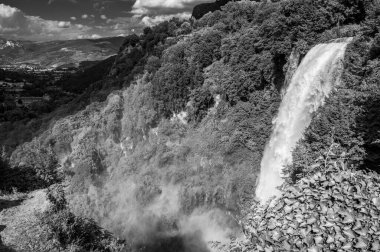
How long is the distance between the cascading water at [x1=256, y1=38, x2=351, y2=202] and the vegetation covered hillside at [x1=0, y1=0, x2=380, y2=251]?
0.78m

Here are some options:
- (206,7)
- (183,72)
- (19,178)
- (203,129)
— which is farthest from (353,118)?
(206,7)

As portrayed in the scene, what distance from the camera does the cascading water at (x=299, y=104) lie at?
1496 centimetres

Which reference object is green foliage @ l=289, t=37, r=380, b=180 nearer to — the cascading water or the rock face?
the cascading water

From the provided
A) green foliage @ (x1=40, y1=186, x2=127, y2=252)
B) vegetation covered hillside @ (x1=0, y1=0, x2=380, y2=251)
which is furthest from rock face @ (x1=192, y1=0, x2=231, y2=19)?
green foliage @ (x1=40, y1=186, x2=127, y2=252)

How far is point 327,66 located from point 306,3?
545cm

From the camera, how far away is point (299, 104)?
52.3 feet

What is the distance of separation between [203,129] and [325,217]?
18.2m

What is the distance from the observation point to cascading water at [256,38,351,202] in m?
15.0

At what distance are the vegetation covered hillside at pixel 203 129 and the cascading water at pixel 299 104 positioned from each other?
78 centimetres

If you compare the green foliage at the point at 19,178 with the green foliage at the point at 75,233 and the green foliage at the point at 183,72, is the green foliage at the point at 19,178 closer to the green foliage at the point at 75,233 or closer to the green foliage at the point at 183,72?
the green foliage at the point at 75,233

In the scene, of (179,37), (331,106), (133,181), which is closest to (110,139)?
(133,181)

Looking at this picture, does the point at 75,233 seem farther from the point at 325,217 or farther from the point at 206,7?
the point at 206,7

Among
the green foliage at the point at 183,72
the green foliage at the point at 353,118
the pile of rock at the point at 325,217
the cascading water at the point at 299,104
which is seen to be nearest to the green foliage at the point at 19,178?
the green foliage at the point at 183,72

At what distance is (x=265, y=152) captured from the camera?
711 inches
